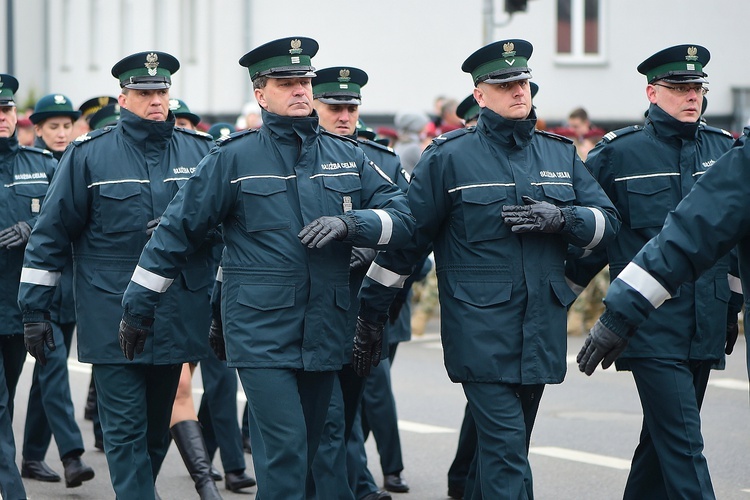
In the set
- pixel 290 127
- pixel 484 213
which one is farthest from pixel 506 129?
pixel 290 127

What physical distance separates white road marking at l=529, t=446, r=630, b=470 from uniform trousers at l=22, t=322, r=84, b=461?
2895mm

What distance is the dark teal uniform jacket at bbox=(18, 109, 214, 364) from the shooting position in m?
6.98

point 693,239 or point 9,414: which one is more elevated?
point 693,239

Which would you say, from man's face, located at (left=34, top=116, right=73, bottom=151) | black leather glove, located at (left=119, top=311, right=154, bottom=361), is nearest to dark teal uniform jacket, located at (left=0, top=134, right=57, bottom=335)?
man's face, located at (left=34, top=116, right=73, bottom=151)

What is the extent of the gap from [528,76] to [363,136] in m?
2.55

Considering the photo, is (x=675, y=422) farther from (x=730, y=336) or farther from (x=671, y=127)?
(x=671, y=127)

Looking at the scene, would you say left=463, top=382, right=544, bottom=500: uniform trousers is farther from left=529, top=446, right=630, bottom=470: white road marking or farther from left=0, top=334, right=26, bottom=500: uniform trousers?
left=529, top=446, right=630, bottom=470: white road marking

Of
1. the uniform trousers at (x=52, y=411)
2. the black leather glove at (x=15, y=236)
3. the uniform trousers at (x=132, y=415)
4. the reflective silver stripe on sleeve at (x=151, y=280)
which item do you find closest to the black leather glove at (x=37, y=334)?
the uniform trousers at (x=132, y=415)

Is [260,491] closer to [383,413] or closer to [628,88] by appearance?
[383,413]

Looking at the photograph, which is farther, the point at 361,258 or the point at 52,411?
the point at 52,411

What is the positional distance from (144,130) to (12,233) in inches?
57.7

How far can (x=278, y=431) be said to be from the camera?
6.06 metres

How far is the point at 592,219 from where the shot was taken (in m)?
6.35

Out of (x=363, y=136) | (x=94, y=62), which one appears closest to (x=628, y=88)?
(x=94, y=62)
